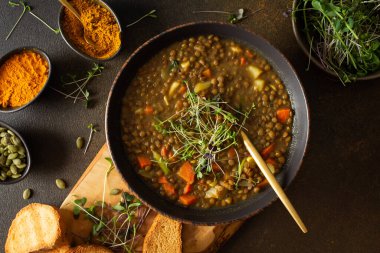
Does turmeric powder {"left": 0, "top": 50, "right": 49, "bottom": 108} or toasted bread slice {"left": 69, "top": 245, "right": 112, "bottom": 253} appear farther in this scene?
turmeric powder {"left": 0, "top": 50, "right": 49, "bottom": 108}

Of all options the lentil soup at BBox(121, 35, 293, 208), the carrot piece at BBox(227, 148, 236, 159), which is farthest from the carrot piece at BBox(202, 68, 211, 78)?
the carrot piece at BBox(227, 148, 236, 159)

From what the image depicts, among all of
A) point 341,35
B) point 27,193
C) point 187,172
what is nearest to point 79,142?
point 27,193

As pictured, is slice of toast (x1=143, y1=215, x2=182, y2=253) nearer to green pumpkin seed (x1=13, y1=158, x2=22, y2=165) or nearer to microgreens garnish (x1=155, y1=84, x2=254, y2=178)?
microgreens garnish (x1=155, y1=84, x2=254, y2=178)

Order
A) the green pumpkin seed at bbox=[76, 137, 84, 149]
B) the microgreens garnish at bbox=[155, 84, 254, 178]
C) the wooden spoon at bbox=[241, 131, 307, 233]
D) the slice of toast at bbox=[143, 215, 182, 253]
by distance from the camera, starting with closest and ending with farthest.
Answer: the wooden spoon at bbox=[241, 131, 307, 233] < the microgreens garnish at bbox=[155, 84, 254, 178] < the slice of toast at bbox=[143, 215, 182, 253] < the green pumpkin seed at bbox=[76, 137, 84, 149]

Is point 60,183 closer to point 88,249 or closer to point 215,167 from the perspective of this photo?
point 88,249

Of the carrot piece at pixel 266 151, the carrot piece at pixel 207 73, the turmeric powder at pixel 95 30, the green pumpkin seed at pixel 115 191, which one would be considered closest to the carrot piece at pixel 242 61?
the carrot piece at pixel 207 73

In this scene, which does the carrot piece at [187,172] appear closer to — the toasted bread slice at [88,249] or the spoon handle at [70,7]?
the toasted bread slice at [88,249]

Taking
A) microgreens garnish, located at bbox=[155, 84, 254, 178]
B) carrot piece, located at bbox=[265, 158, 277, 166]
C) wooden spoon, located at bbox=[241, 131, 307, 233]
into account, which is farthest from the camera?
carrot piece, located at bbox=[265, 158, 277, 166]

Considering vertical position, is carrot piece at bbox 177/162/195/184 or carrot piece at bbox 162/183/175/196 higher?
carrot piece at bbox 177/162/195/184
